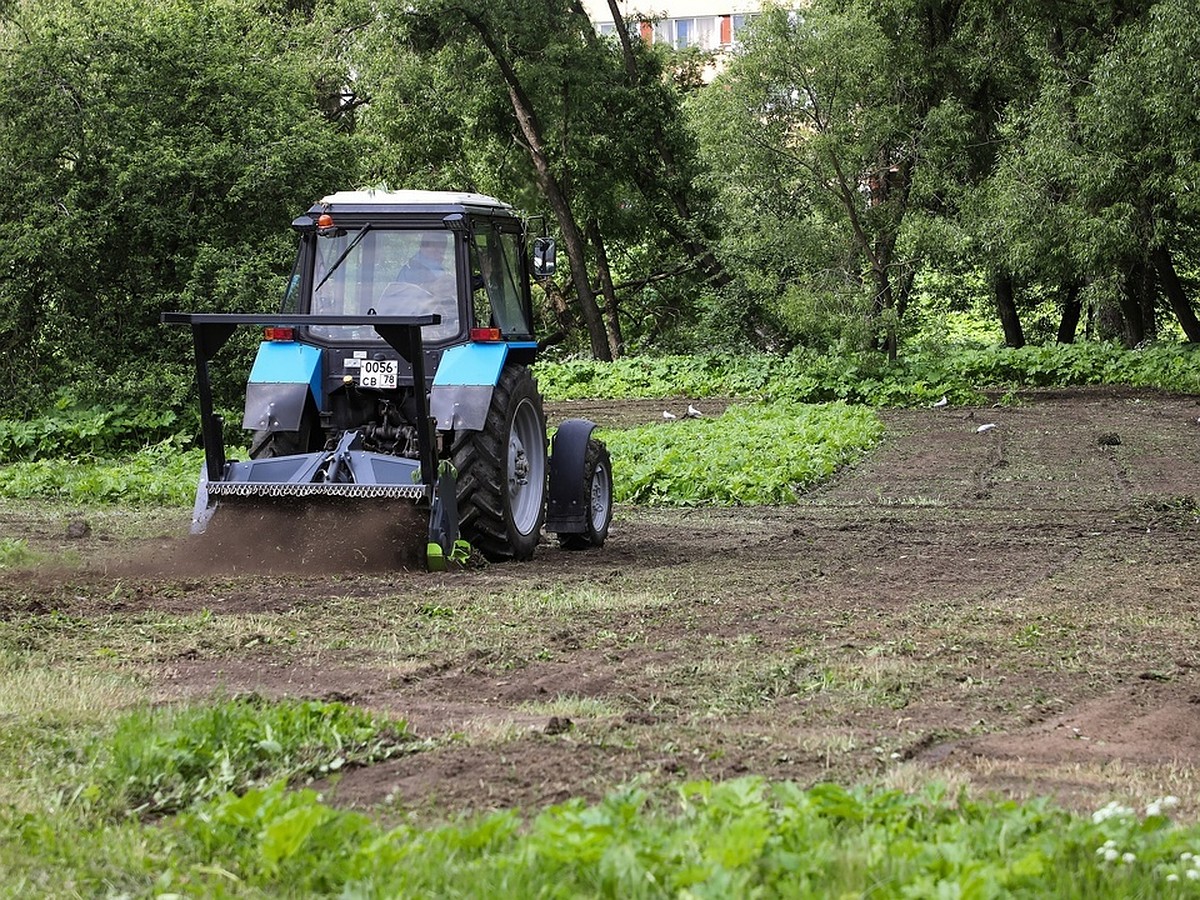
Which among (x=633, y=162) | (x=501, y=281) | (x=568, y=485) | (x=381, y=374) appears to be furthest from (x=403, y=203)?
(x=633, y=162)

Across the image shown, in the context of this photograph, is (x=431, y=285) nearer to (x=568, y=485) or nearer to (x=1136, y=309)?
(x=568, y=485)

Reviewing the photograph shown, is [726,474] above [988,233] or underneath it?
underneath

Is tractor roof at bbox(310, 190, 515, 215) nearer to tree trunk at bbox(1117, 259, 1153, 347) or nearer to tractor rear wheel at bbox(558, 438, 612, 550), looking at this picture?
tractor rear wheel at bbox(558, 438, 612, 550)

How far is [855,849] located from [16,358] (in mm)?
18058

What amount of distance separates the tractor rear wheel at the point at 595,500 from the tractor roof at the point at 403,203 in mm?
1954

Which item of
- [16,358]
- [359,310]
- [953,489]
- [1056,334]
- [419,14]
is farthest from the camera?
[1056,334]

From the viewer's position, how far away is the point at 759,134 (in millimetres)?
24719

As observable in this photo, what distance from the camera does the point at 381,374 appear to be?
990cm

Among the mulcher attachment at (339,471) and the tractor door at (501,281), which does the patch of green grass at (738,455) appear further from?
the mulcher attachment at (339,471)

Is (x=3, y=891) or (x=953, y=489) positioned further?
(x=953, y=489)

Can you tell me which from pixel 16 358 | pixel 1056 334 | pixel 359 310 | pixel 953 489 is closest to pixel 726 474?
pixel 953 489

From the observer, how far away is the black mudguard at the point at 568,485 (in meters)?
10.8

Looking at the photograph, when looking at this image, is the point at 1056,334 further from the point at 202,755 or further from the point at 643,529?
the point at 202,755

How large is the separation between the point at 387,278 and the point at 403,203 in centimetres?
50
